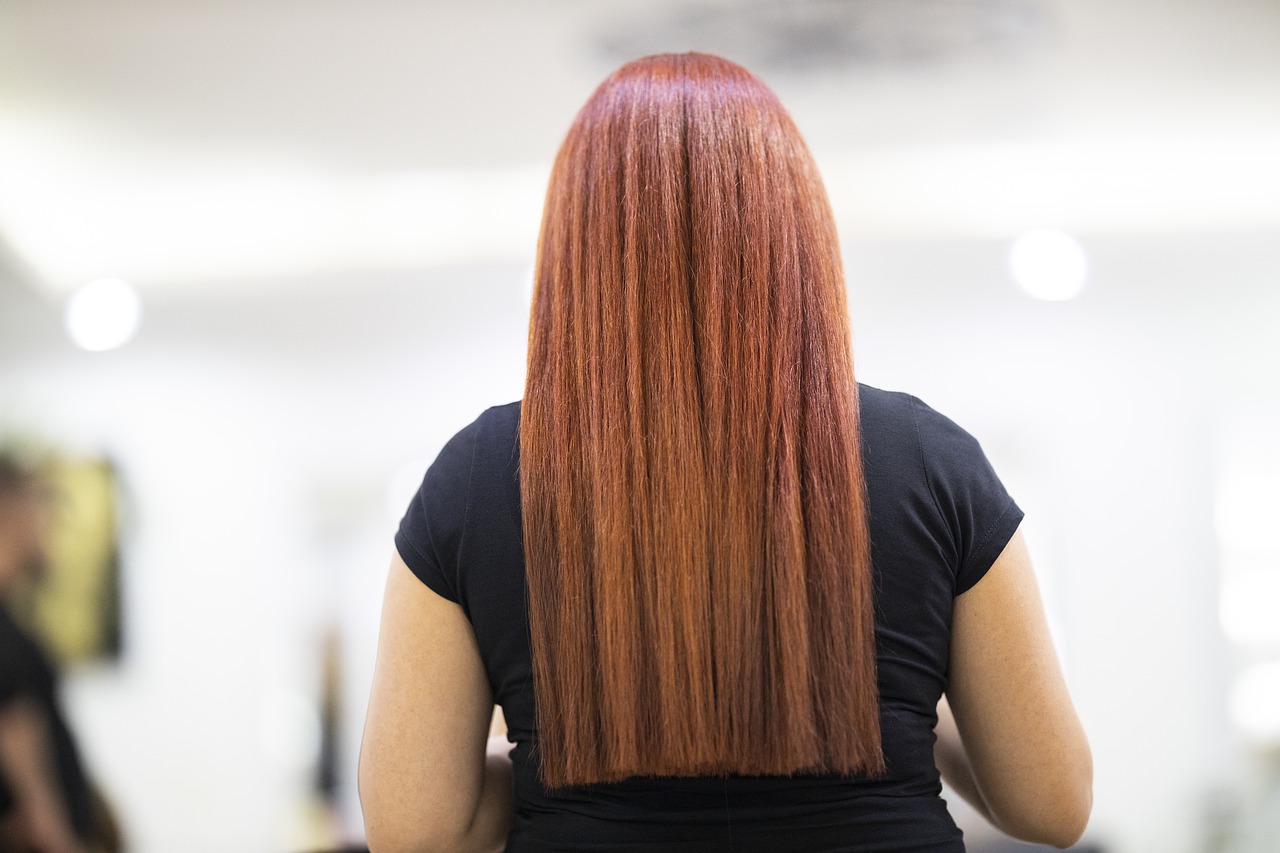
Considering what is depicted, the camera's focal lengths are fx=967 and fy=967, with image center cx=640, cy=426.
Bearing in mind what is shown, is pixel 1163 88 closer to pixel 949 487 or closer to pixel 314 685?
pixel 949 487

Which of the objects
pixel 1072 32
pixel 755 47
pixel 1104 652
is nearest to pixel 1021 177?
pixel 1072 32

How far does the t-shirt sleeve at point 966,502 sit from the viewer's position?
2.52 feet

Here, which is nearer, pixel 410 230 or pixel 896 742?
pixel 896 742

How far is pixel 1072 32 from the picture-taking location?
212cm

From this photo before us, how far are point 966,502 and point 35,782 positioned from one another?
82.2 inches

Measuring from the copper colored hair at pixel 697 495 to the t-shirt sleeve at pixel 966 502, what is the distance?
2.8 inches

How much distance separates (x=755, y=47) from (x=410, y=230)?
2.80 ft

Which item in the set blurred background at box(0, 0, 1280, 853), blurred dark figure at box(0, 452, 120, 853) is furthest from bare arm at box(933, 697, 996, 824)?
blurred dark figure at box(0, 452, 120, 853)

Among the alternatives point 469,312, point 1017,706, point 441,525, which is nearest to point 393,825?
point 441,525

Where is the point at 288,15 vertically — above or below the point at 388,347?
above

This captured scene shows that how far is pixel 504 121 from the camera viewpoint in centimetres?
213

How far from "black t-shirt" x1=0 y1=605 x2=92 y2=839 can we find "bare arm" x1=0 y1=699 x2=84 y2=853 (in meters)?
0.01

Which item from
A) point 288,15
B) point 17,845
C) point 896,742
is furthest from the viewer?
point 288,15

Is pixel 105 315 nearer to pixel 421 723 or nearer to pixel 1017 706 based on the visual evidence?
pixel 421 723
